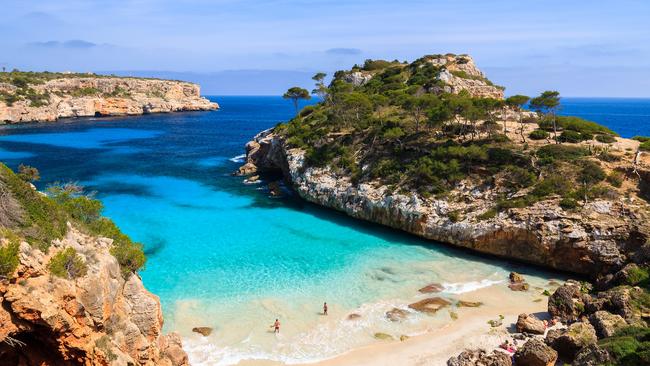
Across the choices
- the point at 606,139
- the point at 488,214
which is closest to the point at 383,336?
the point at 488,214

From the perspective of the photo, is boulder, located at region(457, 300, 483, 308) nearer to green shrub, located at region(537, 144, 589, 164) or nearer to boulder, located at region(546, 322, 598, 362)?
boulder, located at region(546, 322, 598, 362)

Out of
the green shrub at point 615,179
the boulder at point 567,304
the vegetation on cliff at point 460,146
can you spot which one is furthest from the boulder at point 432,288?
the green shrub at point 615,179

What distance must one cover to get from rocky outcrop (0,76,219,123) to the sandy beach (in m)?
132

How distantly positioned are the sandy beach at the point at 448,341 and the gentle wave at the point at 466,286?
6.19 ft

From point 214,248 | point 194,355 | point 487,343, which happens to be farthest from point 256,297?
point 487,343

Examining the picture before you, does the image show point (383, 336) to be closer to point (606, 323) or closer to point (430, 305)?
point (430, 305)

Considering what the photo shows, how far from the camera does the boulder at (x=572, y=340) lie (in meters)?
18.6

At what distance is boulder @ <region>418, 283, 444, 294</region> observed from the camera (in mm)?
26016

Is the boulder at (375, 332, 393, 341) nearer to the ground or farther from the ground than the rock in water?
farther from the ground

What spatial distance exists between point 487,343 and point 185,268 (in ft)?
67.2

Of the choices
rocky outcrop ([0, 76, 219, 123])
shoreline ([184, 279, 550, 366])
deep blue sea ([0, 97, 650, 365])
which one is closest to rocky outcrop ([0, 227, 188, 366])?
shoreline ([184, 279, 550, 366])

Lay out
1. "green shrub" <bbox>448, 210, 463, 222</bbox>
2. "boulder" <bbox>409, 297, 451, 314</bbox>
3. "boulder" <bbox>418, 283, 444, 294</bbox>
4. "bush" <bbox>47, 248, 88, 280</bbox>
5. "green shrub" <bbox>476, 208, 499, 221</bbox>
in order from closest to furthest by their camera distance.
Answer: "bush" <bbox>47, 248, 88, 280</bbox> → "boulder" <bbox>409, 297, 451, 314</bbox> → "boulder" <bbox>418, 283, 444, 294</bbox> → "green shrub" <bbox>476, 208, 499, 221</bbox> → "green shrub" <bbox>448, 210, 463, 222</bbox>

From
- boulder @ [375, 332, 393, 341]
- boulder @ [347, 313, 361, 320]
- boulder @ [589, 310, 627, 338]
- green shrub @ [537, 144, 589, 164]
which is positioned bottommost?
boulder @ [375, 332, 393, 341]

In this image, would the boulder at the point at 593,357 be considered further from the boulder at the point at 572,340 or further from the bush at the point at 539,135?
the bush at the point at 539,135
